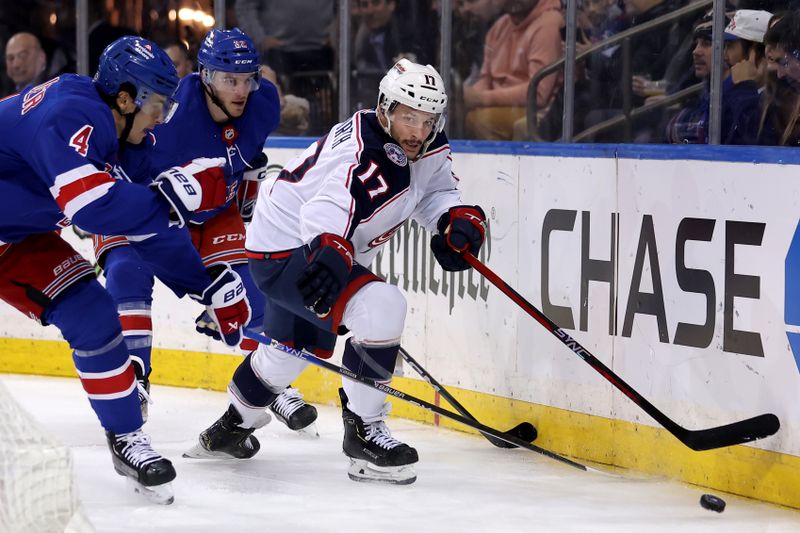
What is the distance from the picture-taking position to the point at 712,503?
3.22 meters

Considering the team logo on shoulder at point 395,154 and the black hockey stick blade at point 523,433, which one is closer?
the team logo on shoulder at point 395,154

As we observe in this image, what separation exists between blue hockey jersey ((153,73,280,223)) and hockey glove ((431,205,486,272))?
0.83 meters

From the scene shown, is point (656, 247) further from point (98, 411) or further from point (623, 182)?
point (98, 411)

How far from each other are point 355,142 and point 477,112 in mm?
1477

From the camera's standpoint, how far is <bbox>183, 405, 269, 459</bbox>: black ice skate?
Answer: 12.4 feet

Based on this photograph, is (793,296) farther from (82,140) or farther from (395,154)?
(82,140)

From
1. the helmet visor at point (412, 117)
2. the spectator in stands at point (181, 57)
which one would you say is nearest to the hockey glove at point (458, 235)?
the helmet visor at point (412, 117)

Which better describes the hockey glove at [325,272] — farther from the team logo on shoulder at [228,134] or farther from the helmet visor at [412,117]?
the team logo on shoulder at [228,134]

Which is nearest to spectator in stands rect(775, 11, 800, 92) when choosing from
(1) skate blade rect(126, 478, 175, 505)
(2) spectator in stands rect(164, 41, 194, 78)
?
(1) skate blade rect(126, 478, 175, 505)

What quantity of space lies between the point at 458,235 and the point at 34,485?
166 centimetres

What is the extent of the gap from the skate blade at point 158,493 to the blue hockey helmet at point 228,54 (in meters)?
1.37

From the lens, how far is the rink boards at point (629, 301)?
3.32 m

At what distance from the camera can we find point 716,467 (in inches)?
136

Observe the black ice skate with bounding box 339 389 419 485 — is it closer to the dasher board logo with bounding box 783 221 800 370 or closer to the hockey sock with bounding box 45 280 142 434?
the hockey sock with bounding box 45 280 142 434
